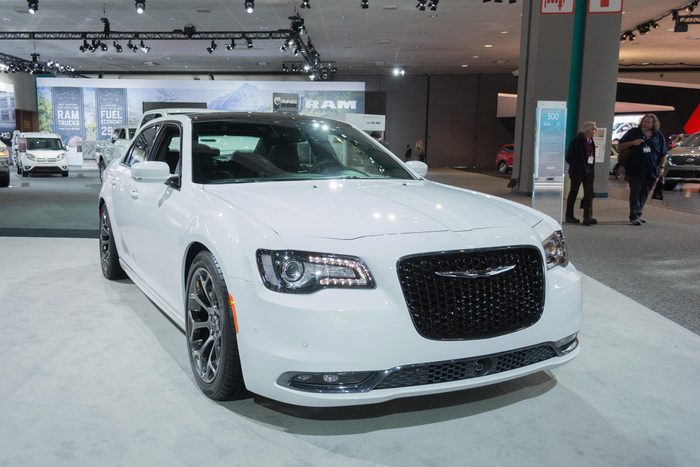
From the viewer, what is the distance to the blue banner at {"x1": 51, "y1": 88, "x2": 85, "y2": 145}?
25.4m

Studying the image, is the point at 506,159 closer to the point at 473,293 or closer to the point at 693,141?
the point at 693,141

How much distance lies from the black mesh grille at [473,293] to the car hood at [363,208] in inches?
6.3

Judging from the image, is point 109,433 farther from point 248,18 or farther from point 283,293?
point 248,18

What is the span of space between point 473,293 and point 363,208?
0.63 meters

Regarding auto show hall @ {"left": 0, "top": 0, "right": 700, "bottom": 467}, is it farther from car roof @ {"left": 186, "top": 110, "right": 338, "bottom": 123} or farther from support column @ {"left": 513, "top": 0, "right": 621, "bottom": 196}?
support column @ {"left": 513, "top": 0, "right": 621, "bottom": 196}

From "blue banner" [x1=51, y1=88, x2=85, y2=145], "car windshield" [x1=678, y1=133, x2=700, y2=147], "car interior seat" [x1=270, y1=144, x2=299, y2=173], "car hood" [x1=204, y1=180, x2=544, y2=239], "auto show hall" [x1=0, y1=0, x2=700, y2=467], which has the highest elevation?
"blue banner" [x1=51, y1=88, x2=85, y2=145]

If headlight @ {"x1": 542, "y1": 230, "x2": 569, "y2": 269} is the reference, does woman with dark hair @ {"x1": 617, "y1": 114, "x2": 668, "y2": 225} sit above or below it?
above

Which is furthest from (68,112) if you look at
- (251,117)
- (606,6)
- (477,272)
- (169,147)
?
(477,272)

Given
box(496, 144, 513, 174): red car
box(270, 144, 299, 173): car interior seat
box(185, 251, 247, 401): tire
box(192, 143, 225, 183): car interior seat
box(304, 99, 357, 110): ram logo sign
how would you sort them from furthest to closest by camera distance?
box(496, 144, 513, 174): red car
box(304, 99, 357, 110): ram logo sign
box(270, 144, 299, 173): car interior seat
box(192, 143, 225, 183): car interior seat
box(185, 251, 247, 401): tire

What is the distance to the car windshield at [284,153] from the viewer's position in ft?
10.8

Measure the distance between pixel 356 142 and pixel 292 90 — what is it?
809 inches

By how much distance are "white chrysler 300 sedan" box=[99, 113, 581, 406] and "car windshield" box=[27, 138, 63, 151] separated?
17.3 m

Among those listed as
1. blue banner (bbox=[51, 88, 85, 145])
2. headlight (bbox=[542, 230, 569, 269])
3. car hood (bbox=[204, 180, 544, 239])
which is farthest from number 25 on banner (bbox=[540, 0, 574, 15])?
blue banner (bbox=[51, 88, 85, 145])

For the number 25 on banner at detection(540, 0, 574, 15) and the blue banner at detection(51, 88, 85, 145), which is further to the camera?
the blue banner at detection(51, 88, 85, 145)
